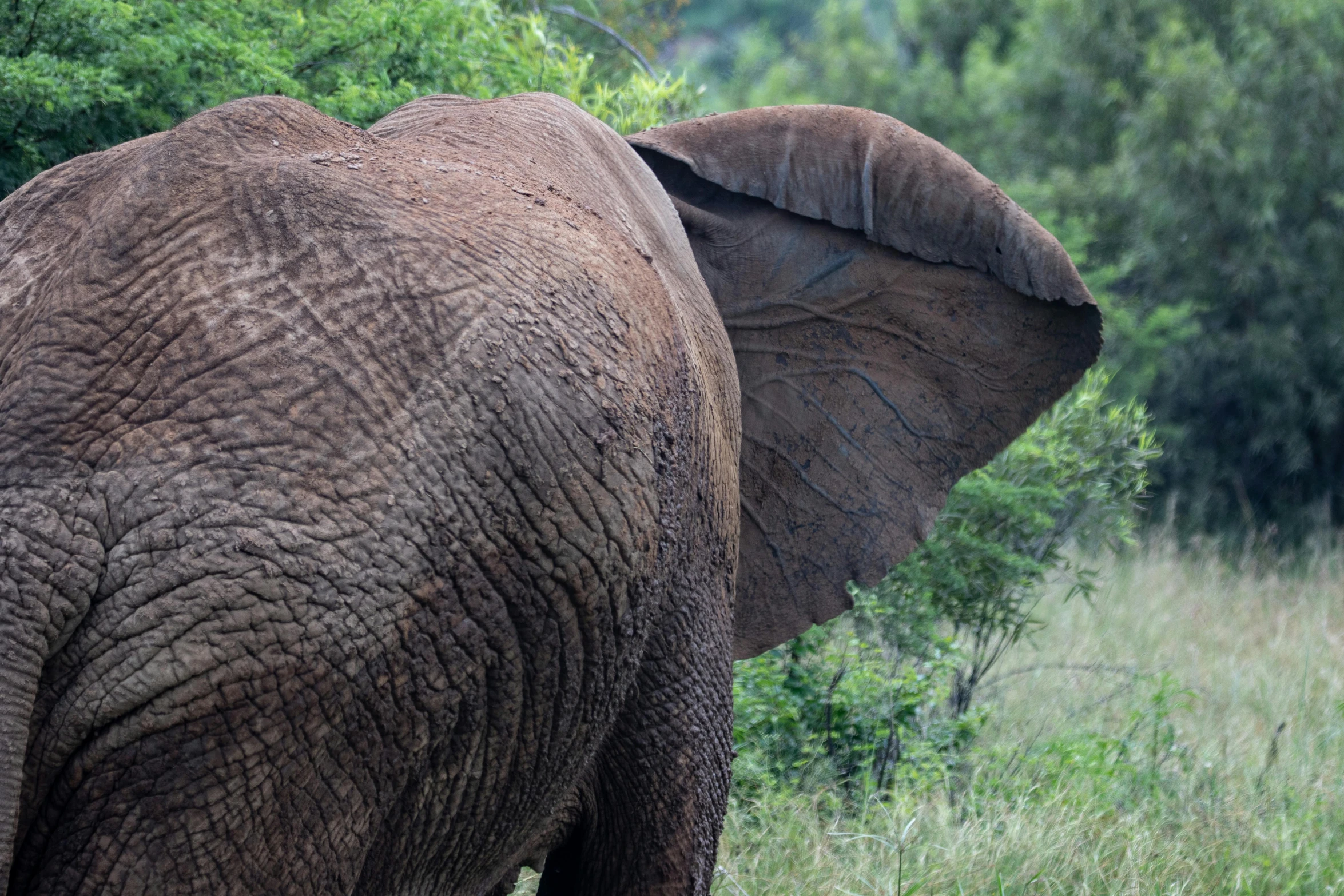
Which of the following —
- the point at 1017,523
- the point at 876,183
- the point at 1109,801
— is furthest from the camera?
the point at 1017,523

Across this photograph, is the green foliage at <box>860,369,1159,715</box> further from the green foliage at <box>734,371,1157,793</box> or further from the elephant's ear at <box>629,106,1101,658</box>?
the elephant's ear at <box>629,106,1101,658</box>

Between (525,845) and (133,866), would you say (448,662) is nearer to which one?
(133,866)

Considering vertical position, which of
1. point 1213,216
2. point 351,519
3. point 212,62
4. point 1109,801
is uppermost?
point 1213,216

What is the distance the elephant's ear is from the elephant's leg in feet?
2.40

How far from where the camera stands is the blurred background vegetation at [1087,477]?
12.6 ft

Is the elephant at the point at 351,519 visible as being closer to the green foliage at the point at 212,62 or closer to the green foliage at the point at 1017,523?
the green foliage at the point at 212,62

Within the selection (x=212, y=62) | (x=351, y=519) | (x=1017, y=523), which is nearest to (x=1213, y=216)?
(x=1017, y=523)

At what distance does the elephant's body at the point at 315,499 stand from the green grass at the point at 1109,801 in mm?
1573

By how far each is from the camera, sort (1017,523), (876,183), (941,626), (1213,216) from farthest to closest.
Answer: (1213,216), (941,626), (1017,523), (876,183)

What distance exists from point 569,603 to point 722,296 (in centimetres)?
165

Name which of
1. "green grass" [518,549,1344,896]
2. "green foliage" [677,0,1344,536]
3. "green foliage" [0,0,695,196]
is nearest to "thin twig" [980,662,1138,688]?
"green grass" [518,549,1344,896]

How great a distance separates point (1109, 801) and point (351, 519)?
138 inches

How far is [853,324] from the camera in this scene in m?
3.54

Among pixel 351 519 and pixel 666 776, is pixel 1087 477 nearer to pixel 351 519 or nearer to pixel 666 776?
pixel 666 776
